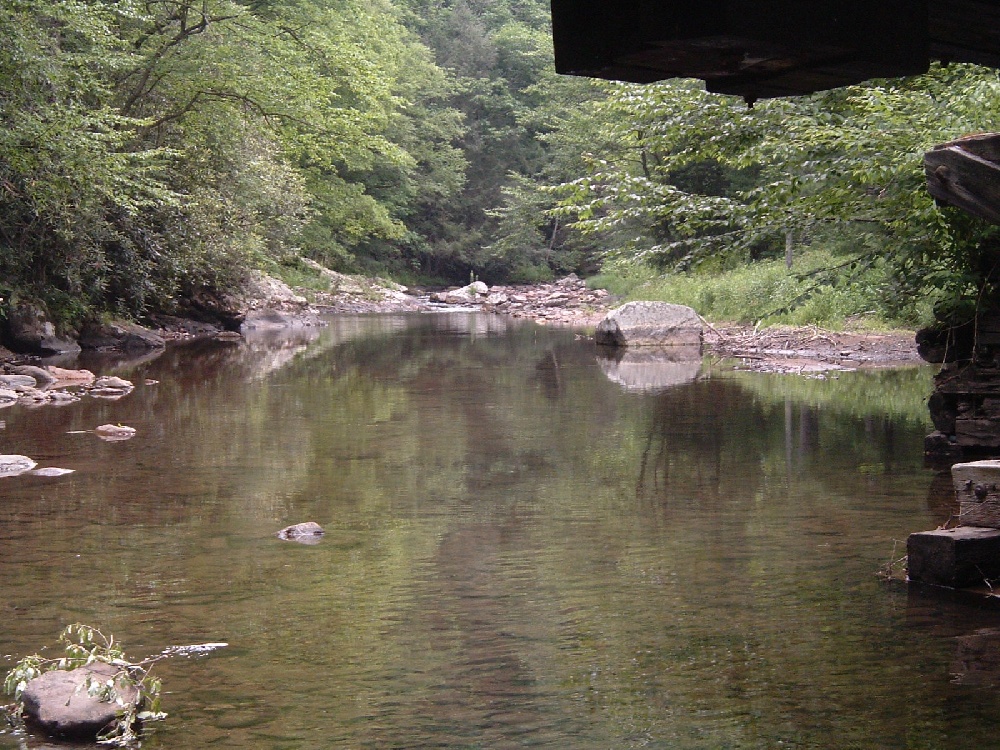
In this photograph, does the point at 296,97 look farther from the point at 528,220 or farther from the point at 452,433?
the point at 528,220

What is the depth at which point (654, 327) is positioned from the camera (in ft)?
86.0

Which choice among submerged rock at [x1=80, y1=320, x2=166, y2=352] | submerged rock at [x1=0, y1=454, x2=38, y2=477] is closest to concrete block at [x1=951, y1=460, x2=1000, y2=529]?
submerged rock at [x1=0, y1=454, x2=38, y2=477]

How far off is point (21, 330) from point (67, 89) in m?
5.10

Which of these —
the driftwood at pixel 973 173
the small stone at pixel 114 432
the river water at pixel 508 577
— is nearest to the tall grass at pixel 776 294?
the river water at pixel 508 577

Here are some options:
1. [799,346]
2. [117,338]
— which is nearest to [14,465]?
[117,338]

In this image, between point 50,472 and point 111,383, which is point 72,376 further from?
point 50,472

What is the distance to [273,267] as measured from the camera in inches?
1490

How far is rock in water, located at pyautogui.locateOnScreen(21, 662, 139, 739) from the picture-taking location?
461 cm

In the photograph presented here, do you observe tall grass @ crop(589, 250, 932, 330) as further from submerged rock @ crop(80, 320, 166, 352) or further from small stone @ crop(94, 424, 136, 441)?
submerged rock @ crop(80, 320, 166, 352)

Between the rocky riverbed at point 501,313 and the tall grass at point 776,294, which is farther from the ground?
the tall grass at point 776,294

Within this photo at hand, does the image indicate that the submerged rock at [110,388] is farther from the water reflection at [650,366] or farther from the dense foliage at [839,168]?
the water reflection at [650,366]

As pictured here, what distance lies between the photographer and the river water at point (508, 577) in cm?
494

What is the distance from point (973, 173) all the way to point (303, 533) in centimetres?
517

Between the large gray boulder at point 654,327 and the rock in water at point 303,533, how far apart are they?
1833cm
